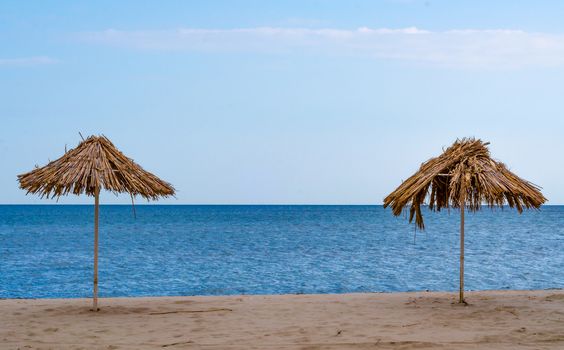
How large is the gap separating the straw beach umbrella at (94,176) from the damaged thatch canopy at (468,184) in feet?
10.6

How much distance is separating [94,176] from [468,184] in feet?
15.5

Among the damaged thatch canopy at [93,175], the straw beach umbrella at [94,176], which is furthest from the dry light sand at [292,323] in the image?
the damaged thatch canopy at [93,175]

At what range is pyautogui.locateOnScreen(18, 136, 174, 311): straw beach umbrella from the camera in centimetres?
884

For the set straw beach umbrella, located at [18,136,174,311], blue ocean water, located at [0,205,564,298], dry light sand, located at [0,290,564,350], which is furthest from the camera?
blue ocean water, located at [0,205,564,298]

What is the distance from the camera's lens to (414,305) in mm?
9969

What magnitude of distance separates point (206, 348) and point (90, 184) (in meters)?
2.89

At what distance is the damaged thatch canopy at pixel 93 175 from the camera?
8836mm

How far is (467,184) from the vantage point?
29.6ft

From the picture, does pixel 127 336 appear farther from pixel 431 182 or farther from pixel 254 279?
pixel 254 279

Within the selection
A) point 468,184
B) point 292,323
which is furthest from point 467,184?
point 292,323

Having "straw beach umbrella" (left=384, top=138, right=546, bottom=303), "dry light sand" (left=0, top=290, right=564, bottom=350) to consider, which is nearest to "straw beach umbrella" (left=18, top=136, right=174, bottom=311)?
"dry light sand" (left=0, top=290, right=564, bottom=350)

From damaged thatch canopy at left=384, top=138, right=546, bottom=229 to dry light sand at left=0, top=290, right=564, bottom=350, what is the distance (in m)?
1.41

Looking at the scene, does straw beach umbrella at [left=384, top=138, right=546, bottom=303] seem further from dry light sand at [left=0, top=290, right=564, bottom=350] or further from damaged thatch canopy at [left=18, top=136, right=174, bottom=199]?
damaged thatch canopy at [left=18, top=136, right=174, bottom=199]

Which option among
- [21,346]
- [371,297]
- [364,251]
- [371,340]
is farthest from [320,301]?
[364,251]
